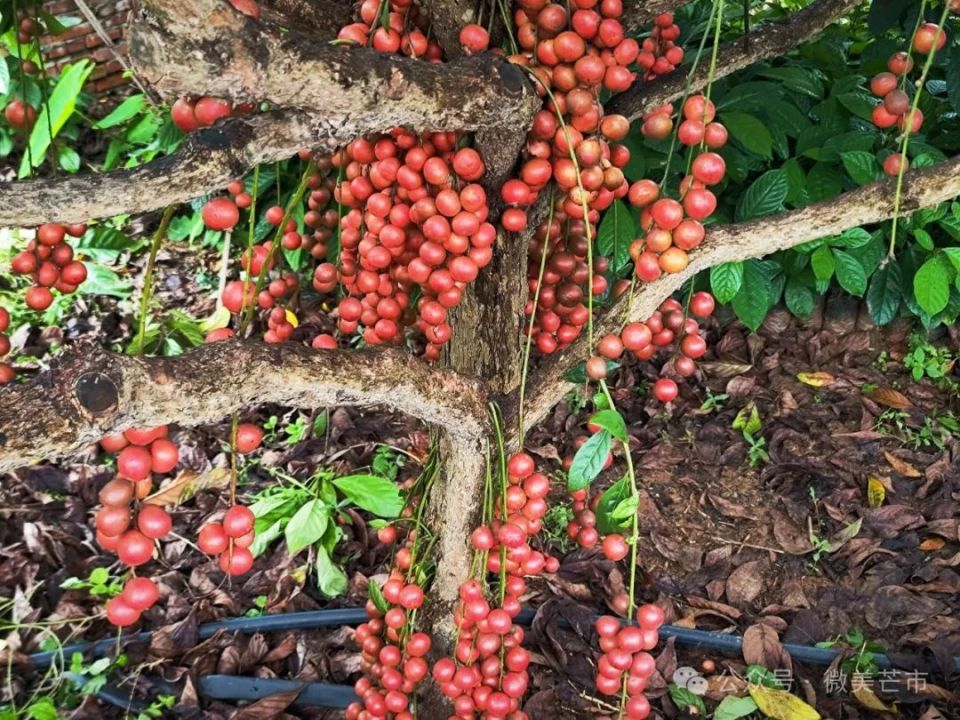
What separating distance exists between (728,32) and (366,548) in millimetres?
1903

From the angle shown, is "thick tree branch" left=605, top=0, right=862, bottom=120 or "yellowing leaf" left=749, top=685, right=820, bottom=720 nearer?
"thick tree branch" left=605, top=0, right=862, bottom=120

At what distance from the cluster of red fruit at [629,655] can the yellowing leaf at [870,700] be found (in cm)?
76

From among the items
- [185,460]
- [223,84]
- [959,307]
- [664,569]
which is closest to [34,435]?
[223,84]

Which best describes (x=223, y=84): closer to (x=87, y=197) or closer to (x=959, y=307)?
(x=87, y=197)

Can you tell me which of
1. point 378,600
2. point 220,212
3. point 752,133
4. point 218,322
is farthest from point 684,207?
point 218,322

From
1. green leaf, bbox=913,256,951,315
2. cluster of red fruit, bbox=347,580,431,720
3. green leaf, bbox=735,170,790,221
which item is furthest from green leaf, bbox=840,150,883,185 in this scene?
cluster of red fruit, bbox=347,580,431,720

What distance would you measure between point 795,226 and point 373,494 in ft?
4.26

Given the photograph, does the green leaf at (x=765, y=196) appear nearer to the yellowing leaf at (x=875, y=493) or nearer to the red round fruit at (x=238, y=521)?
the yellowing leaf at (x=875, y=493)

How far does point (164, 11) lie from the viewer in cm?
70

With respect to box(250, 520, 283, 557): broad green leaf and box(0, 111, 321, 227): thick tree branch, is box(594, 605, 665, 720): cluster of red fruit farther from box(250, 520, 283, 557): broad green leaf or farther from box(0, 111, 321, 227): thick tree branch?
box(250, 520, 283, 557): broad green leaf

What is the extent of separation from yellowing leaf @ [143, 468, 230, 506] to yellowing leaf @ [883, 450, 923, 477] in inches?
75.7

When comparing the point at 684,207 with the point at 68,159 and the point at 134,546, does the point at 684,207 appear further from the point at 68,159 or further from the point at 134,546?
the point at 68,159

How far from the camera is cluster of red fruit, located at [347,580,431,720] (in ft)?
4.34

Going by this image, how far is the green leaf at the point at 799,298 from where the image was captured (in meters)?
2.63
